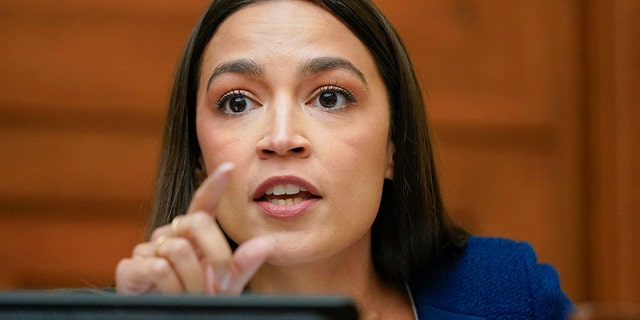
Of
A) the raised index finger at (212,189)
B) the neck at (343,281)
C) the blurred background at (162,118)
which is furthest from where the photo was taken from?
the blurred background at (162,118)

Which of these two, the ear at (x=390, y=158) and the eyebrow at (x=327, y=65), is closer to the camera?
the eyebrow at (x=327, y=65)

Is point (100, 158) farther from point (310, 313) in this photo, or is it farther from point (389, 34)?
point (310, 313)

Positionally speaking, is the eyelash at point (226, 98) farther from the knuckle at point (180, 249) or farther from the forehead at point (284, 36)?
the knuckle at point (180, 249)

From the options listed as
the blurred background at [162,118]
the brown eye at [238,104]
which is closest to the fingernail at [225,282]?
the brown eye at [238,104]

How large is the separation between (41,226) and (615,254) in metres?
1.05

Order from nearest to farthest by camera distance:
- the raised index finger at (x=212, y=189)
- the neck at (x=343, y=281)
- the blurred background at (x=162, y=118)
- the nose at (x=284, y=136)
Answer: the raised index finger at (x=212, y=189)
the nose at (x=284, y=136)
the neck at (x=343, y=281)
the blurred background at (x=162, y=118)

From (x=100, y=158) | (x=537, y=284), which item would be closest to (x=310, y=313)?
(x=537, y=284)

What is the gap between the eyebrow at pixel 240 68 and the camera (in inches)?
42.1

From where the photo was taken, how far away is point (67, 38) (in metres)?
1.76

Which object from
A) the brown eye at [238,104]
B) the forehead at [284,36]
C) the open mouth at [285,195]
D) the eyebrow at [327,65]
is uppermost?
the forehead at [284,36]

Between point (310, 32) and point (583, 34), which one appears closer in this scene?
point (310, 32)

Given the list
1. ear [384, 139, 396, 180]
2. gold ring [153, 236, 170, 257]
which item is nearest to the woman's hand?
gold ring [153, 236, 170, 257]

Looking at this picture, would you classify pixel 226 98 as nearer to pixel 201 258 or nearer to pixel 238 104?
pixel 238 104

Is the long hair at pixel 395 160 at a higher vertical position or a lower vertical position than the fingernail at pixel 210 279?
higher
